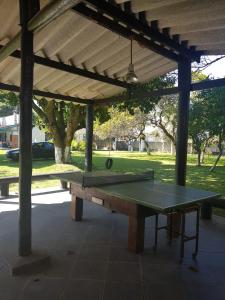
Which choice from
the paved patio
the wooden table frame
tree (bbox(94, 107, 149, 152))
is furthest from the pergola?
tree (bbox(94, 107, 149, 152))

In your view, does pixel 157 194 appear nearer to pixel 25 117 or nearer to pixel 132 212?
pixel 132 212

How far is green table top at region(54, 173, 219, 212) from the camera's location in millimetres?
3533

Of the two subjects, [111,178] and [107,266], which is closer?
[107,266]

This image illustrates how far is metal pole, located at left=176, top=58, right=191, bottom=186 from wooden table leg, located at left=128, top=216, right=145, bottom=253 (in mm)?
1373

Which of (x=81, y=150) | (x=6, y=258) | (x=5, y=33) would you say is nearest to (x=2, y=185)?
(x=6, y=258)

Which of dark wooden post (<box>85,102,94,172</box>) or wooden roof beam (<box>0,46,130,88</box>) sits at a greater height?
wooden roof beam (<box>0,46,130,88</box>)

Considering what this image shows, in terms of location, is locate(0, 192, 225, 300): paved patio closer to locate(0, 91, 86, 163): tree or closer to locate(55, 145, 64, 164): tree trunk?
locate(0, 91, 86, 163): tree

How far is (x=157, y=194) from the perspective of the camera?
13.4ft

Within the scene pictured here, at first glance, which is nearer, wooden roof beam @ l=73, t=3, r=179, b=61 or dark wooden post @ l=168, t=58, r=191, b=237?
wooden roof beam @ l=73, t=3, r=179, b=61

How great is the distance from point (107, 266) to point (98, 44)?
12.1 feet

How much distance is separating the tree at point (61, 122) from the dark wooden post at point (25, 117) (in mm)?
8957

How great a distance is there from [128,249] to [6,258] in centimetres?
184

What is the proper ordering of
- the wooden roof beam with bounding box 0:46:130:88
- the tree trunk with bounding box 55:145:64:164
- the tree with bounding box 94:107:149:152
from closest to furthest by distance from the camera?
the wooden roof beam with bounding box 0:46:130:88
the tree trunk with bounding box 55:145:64:164
the tree with bounding box 94:107:149:152

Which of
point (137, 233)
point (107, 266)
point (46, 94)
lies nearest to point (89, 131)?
point (46, 94)
